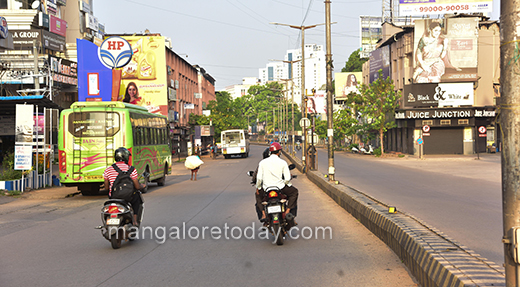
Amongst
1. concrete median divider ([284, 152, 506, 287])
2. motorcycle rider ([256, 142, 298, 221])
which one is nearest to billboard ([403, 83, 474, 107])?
concrete median divider ([284, 152, 506, 287])

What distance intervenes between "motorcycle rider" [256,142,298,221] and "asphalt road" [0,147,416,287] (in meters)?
0.70

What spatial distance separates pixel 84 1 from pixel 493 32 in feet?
151

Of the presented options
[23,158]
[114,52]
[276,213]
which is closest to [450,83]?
[114,52]

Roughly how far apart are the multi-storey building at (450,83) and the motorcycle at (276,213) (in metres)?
43.5

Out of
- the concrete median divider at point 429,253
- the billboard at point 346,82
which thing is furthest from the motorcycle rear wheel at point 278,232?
the billboard at point 346,82

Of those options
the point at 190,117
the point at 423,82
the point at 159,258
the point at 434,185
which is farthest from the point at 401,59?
the point at 159,258

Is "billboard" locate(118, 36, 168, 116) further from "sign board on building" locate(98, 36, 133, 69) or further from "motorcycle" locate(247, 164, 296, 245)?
"motorcycle" locate(247, 164, 296, 245)

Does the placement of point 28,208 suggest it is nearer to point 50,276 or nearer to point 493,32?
point 50,276

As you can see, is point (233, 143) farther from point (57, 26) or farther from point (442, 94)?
point (442, 94)

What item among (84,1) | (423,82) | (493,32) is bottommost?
(423,82)

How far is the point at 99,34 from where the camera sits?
6688 cm

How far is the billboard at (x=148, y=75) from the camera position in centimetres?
5709

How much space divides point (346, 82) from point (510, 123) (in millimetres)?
78862

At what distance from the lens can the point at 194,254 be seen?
7.99m
